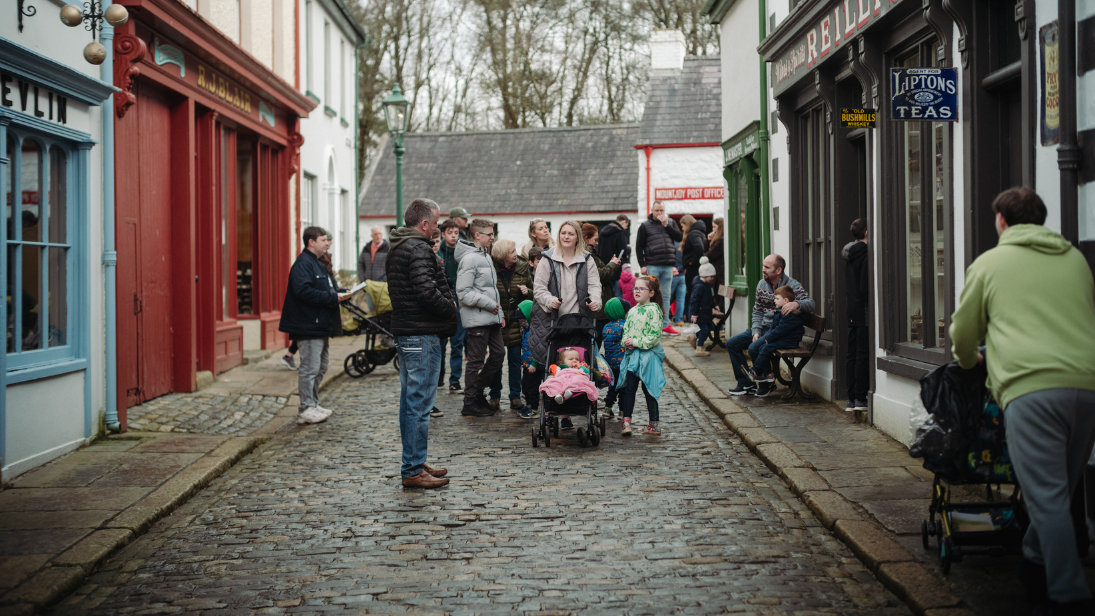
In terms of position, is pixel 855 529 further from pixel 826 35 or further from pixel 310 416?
pixel 310 416

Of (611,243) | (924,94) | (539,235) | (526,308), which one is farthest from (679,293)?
(924,94)

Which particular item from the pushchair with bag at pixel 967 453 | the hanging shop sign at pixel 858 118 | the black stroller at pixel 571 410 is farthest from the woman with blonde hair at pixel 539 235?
the pushchair with bag at pixel 967 453

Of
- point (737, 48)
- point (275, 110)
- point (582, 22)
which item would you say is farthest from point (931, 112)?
point (582, 22)

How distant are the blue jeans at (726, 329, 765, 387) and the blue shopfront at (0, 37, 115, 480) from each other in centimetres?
620

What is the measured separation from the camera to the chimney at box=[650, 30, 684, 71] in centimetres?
3045

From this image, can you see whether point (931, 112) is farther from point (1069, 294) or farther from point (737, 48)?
point (737, 48)

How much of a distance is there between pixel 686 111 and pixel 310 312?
21691 millimetres

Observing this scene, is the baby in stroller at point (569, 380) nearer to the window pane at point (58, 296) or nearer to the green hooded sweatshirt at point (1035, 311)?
the window pane at point (58, 296)

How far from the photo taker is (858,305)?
9.30m

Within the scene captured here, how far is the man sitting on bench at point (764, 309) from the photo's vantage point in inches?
415

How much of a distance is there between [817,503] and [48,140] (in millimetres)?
6230

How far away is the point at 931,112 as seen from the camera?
6.86 m

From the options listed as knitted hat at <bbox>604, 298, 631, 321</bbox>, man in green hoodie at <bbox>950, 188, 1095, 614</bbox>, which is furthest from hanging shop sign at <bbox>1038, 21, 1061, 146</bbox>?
knitted hat at <bbox>604, 298, 631, 321</bbox>

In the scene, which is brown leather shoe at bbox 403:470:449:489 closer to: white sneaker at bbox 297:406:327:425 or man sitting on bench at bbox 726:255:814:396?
white sneaker at bbox 297:406:327:425
